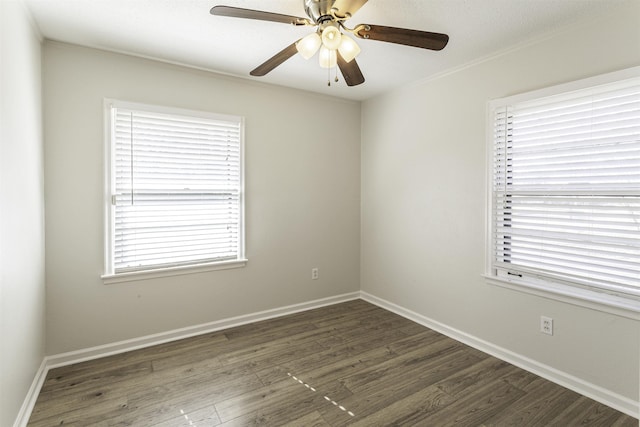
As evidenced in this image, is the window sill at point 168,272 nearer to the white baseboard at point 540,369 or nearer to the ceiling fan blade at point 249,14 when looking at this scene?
the white baseboard at point 540,369

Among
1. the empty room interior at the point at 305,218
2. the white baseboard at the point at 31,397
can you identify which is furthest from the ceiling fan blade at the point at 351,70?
the white baseboard at the point at 31,397

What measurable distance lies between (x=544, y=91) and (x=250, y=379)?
2.99m

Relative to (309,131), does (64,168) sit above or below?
below

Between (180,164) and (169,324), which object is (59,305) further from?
(180,164)

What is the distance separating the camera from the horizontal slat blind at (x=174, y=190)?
275cm

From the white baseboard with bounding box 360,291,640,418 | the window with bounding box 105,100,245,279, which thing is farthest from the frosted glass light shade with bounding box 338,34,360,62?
the white baseboard with bounding box 360,291,640,418

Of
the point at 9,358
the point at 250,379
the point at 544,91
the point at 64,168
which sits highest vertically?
the point at 544,91

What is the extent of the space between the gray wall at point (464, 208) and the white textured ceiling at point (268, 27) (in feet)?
0.65

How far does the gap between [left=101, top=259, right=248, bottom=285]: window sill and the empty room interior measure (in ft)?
0.06

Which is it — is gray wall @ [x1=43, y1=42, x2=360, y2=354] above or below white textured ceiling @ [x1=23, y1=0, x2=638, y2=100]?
below

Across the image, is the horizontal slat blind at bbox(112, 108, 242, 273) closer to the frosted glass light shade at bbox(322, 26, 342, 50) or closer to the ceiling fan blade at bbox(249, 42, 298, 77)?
the ceiling fan blade at bbox(249, 42, 298, 77)

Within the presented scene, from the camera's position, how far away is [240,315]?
336cm

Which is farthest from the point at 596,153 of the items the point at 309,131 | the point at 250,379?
the point at 250,379

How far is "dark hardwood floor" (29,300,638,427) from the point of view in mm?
1979
